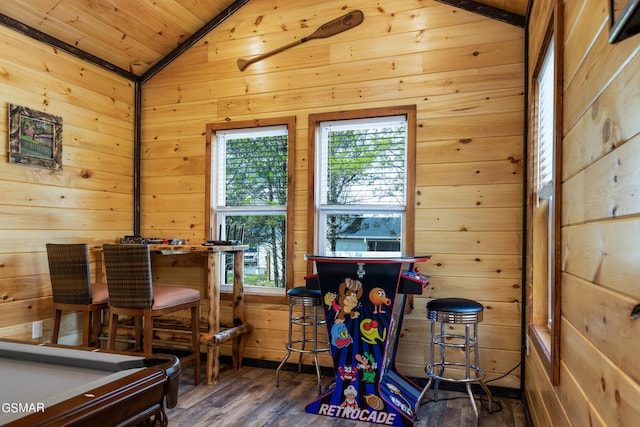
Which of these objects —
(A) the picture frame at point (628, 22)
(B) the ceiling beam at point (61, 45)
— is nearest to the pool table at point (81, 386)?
(A) the picture frame at point (628, 22)

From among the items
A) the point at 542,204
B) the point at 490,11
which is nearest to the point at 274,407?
the point at 542,204

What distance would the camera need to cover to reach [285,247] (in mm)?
3795

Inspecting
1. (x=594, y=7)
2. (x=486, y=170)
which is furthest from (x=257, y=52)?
(x=594, y=7)

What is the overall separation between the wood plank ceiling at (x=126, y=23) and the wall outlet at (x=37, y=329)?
2.14 metres

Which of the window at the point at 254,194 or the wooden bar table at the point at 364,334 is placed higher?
the window at the point at 254,194

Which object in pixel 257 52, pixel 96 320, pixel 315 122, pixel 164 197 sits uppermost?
pixel 257 52

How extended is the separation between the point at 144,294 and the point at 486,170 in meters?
2.49

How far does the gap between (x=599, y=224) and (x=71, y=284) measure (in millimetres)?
3213

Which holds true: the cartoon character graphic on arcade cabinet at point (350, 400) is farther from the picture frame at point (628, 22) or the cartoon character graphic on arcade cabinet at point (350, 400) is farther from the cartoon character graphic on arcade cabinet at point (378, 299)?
the picture frame at point (628, 22)

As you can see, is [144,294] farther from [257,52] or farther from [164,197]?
[257,52]

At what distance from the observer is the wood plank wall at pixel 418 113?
3125 mm

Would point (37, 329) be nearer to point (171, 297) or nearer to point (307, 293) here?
point (171, 297)

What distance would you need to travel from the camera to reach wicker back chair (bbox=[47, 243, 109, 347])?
308 cm

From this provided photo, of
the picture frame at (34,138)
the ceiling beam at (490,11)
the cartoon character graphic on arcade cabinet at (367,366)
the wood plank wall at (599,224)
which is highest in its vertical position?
the ceiling beam at (490,11)
